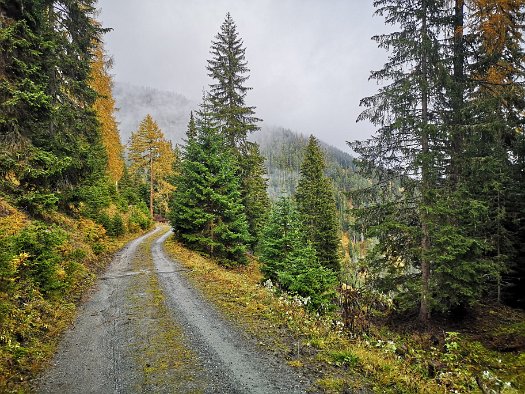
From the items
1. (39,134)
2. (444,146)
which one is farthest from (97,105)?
(444,146)

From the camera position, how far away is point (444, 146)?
14211 mm

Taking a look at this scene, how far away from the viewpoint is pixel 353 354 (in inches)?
261

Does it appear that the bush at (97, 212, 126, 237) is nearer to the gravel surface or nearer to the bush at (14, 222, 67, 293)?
the gravel surface

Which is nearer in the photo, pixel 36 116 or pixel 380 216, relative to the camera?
pixel 36 116

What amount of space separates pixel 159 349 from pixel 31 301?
4314mm

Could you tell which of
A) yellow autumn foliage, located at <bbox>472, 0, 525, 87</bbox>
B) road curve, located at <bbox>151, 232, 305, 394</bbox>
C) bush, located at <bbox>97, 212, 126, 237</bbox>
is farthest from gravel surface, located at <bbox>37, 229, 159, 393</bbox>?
yellow autumn foliage, located at <bbox>472, 0, 525, 87</bbox>

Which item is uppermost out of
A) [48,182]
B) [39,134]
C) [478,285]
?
[39,134]

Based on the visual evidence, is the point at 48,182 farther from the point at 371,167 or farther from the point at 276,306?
the point at 371,167

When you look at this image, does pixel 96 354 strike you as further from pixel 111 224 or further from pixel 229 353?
pixel 111 224

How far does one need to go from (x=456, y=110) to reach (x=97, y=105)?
88.8ft

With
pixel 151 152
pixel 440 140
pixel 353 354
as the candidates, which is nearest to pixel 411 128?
pixel 440 140

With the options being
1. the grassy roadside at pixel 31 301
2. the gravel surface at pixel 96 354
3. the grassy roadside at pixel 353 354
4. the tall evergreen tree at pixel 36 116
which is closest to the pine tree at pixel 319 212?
the grassy roadside at pixel 353 354

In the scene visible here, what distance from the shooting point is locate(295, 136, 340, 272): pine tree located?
2780cm

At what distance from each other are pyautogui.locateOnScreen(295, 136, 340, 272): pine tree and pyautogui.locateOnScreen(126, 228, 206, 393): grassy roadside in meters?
18.5
